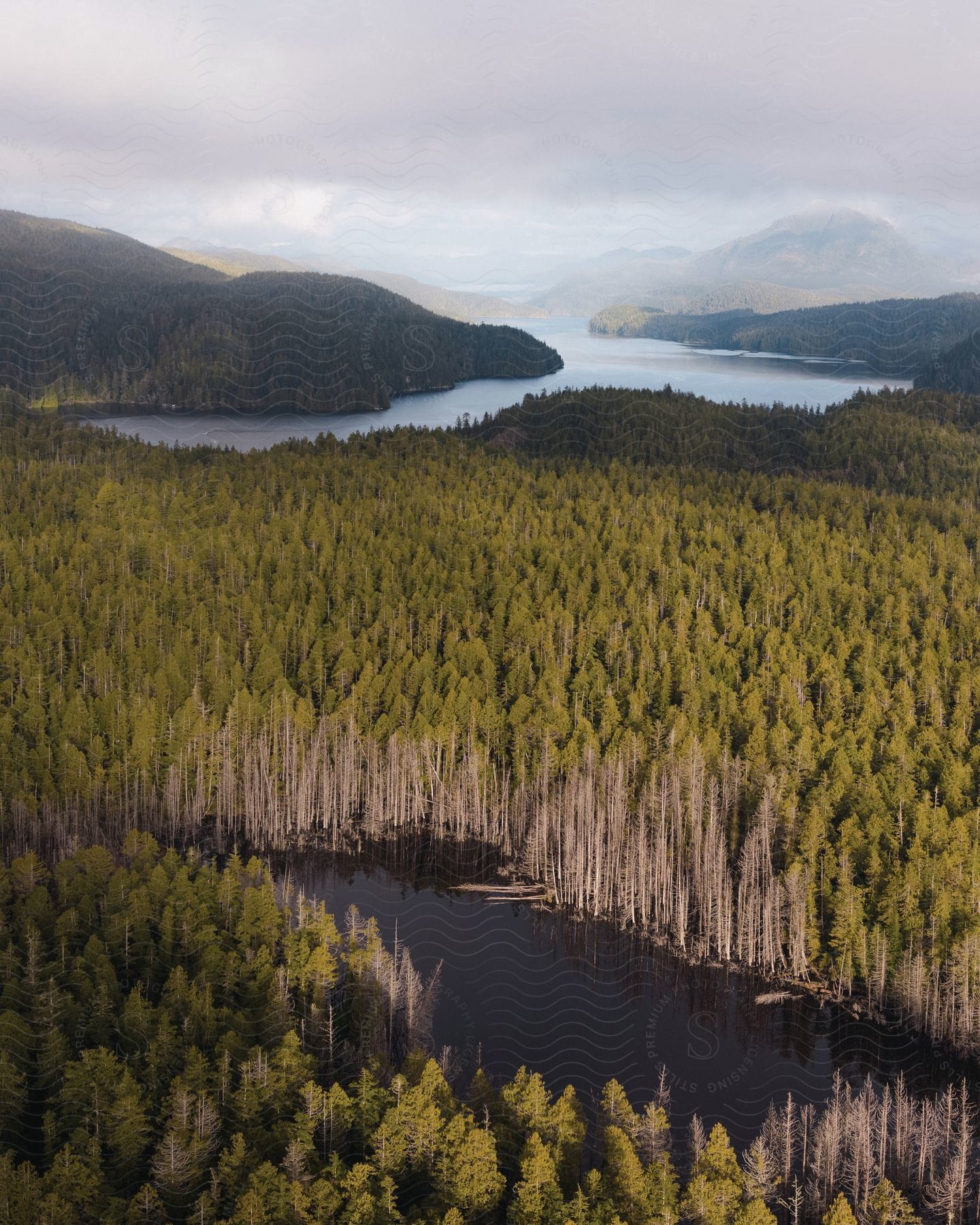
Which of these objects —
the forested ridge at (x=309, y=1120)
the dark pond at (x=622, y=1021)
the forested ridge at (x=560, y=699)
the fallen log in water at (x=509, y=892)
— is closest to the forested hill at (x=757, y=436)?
the forested ridge at (x=560, y=699)

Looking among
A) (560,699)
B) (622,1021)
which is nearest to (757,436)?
(560,699)

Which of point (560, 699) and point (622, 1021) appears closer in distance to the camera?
point (622, 1021)

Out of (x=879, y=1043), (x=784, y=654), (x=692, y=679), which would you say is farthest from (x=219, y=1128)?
(x=784, y=654)

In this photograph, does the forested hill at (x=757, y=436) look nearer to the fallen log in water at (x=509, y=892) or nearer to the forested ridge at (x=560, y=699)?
the forested ridge at (x=560, y=699)

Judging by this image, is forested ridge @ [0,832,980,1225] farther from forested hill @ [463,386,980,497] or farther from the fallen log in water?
forested hill @ [463,386,980,497]

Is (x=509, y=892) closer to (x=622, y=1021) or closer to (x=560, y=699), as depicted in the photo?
(x=622, y=1021)

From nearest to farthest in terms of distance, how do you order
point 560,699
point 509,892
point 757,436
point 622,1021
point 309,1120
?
point 309,1120, point 622,1021, point 509,892, point 560,699, point 757,436

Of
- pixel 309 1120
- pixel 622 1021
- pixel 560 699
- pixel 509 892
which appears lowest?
pixel 622 1021
